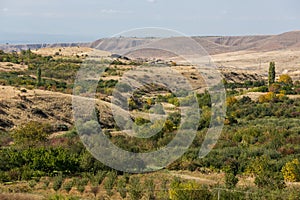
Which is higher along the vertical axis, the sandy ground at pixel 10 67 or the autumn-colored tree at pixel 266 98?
the sandy ground at pixel 10 67

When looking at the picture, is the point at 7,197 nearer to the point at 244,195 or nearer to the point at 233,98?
the point at 244,195

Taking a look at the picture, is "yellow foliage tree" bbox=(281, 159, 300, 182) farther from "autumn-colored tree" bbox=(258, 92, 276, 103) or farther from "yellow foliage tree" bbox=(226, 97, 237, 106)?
"autumn-colored tree" bbox=(258, 92, 276, 103)

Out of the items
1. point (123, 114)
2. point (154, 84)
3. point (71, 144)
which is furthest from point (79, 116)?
point (154, 84)

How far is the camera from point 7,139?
23.8 meters

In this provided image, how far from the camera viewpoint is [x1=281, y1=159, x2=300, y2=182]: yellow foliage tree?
54.5 ft

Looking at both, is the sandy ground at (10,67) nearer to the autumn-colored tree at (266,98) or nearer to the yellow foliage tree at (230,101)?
the yellow foliage tree at (230,101)

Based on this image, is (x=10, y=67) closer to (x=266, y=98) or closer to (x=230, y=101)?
(x=230, y=101)

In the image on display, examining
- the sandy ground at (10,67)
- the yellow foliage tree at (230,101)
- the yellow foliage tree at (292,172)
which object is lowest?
the yellow foliage tree at (230,101)

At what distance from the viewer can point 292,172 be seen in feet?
54.7

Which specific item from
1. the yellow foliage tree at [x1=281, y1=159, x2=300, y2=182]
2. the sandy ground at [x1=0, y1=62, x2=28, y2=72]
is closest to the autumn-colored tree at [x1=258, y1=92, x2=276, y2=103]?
the yellow foliage tree at [x1=281, y1=159, x2=300, y2=182]

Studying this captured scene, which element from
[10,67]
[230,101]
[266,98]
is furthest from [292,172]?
[10,67]

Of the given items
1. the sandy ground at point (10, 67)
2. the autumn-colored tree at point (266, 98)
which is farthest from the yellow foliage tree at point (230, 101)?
the sandy ground at point (10, 67)

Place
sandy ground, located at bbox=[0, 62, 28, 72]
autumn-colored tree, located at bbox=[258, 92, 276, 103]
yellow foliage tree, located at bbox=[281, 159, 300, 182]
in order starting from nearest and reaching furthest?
yellow foliage tree, located at bbox=[281, 159, 300, 182] < autumn-colored tree, located at bbox=[258, 92, 276, 103] < sandy ground, located at bbox=[0, 62, 28, 72]

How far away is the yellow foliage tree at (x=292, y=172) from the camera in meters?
16.6
